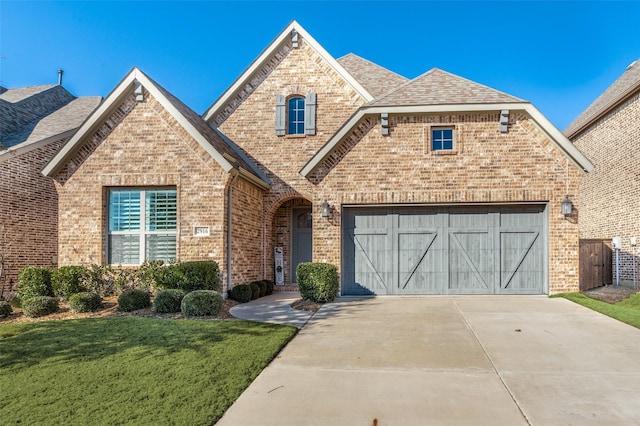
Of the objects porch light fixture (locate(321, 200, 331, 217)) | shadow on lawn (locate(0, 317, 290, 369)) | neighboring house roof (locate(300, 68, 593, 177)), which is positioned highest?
neighboring house roof (locate(300, 68, 593, 177))

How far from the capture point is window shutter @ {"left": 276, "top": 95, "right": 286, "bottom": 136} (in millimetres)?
14195

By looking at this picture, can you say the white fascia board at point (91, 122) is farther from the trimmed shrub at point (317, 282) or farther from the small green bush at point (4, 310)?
the trimmed shrub at point (317, 282)

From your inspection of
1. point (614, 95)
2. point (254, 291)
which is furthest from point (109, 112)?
point (614, 95)

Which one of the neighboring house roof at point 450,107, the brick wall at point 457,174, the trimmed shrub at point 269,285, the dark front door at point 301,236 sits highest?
the neighboring house roof at point 450,107

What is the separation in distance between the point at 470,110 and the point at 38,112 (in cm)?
1523

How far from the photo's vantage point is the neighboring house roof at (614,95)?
46.2ft

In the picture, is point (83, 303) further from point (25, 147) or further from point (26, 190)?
point (25, 147)

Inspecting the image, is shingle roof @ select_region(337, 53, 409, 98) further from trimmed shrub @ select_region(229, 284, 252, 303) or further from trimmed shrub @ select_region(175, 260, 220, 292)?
trimmed shrub @ select_region(175, 260, 220, 292)

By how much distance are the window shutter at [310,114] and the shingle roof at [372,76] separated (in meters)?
1.94

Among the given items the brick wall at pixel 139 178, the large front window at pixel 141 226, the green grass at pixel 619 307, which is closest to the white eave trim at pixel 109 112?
the brick wall at pixel 139 178

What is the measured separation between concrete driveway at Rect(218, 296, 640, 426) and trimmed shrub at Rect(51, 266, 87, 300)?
20.8 ft

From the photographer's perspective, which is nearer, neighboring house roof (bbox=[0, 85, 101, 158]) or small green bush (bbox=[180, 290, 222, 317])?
small green bush (bbox=[180, 290, 222, 317])

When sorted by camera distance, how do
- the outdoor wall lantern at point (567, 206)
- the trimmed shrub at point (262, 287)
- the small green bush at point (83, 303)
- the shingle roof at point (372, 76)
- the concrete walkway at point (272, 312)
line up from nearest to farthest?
the concrete walkway at point (272, 312) < the small green bush at point (83, 303) < the outdoor wall lantern at point (567, 206) < the trimmed shrub at point (262, 287) < the shingle roof at point (372, 76)

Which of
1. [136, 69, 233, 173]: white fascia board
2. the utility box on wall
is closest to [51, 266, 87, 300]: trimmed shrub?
[136, 69, 233, 173]: white fascia board
